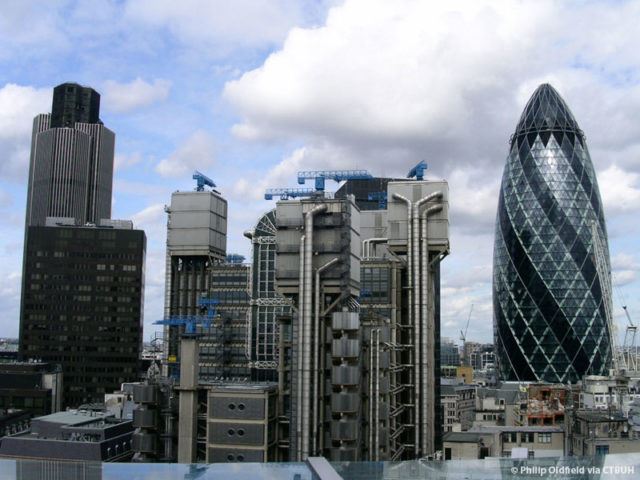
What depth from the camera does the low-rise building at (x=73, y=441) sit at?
76625mm

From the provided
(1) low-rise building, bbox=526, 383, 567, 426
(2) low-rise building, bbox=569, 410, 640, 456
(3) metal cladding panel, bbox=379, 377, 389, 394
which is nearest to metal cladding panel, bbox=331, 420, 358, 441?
(3) metal cladding panel, bbox=379, 377, 389, 394

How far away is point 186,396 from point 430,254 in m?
36.1

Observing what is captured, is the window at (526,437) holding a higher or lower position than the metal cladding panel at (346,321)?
lower

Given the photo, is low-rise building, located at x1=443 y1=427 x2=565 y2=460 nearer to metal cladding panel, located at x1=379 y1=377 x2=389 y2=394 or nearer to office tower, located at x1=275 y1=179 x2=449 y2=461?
office tower, located at x1=275 y1=179 x2=449 y2=461

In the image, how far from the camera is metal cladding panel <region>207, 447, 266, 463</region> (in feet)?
226

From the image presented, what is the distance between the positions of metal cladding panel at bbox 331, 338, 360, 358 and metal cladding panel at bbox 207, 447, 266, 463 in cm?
1177

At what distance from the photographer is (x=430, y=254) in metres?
92.1

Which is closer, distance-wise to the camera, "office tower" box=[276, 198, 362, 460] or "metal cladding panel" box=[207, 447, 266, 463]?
"metal cladding panel" box=[207, 447, 266, 463]

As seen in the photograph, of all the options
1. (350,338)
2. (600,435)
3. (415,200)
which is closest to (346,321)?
(350,338)

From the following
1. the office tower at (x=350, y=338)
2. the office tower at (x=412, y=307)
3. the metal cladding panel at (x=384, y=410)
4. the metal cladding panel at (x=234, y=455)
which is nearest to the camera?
the metal cladding panel at (x=234, y=455)

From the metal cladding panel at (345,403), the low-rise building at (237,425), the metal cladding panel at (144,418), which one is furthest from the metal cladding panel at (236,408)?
the metal cladding panel at (345,403)

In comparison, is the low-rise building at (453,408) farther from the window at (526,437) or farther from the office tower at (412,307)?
the office tower at (412,307)

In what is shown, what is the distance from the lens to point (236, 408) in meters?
70.0

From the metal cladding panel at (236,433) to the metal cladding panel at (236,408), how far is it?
0.72 m
